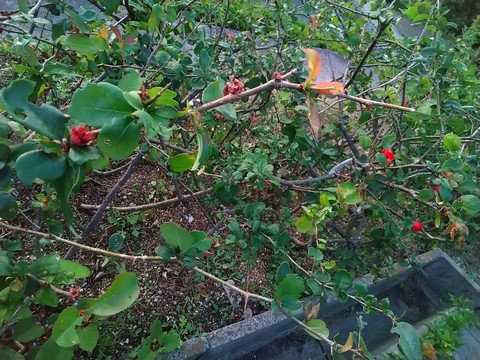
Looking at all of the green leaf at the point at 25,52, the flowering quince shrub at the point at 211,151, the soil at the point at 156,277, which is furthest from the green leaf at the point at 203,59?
the soil at the point at 156,277

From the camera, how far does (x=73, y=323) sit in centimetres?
72

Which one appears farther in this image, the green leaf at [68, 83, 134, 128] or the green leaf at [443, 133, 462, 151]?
the green leaf at [443, 133, 462, 151]

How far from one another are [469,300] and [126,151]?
215 centimetres

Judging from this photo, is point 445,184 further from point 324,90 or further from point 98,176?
point 98,176

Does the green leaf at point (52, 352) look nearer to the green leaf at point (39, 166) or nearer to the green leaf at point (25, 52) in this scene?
the green leaf at point (39, 166)

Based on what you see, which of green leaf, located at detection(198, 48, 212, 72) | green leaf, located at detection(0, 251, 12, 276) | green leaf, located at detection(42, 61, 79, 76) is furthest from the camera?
green leaf, located at detection(198, 48, 212, 72)

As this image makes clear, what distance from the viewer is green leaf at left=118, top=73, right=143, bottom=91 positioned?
0.68m

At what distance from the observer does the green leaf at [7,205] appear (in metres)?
0.72

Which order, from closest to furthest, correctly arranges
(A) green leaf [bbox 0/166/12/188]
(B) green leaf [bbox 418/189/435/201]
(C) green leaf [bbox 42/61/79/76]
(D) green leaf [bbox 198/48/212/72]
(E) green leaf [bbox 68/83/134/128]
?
(E) green leaf [bbox 68/83/134/128]
(A) green leaf [bbox 0/166/12/188]
(C) green leaf [bbox 42/61/79/76]
(D) green leaf [bbox 198/48/212/72]
(B) green leaf [bbox 418/189/435/201]

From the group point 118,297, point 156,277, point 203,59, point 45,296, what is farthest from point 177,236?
point 156,277

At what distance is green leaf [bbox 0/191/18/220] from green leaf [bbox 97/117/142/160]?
0.29 m

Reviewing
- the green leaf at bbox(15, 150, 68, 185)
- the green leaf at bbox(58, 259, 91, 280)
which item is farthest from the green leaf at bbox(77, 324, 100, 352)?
the green leaf at bbox(15, 150, 68, 185)

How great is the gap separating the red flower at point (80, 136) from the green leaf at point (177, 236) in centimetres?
32

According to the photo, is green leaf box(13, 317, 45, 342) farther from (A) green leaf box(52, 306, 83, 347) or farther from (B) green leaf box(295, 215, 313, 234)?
(B) green leaf box(295, 215, 313, 234)
